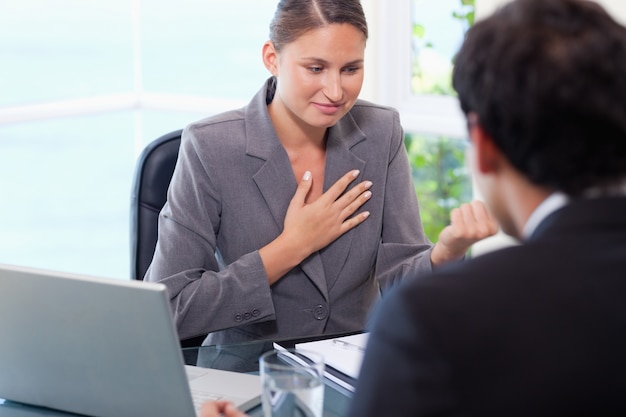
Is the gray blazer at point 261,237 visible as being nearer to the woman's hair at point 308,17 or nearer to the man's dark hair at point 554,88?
the woman's hair at point 308,17

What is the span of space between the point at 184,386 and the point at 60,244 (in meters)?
3.63

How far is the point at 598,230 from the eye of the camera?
917mm

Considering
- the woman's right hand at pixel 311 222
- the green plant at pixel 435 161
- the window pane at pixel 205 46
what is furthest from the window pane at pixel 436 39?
the woman's right hand at pixel 311 222

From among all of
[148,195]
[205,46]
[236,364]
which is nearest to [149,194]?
[148,195]

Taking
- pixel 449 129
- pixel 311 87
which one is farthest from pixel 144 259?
pixel 449 129

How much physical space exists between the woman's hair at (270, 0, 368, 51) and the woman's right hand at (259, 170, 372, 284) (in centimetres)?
30

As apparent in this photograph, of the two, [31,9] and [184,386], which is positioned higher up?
[31,9]

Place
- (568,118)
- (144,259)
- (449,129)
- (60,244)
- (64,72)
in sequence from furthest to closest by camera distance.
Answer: (64,72) < (60,244) < (449,129) < (144,259) < (568,118)

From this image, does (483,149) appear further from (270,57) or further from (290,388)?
(270,57)

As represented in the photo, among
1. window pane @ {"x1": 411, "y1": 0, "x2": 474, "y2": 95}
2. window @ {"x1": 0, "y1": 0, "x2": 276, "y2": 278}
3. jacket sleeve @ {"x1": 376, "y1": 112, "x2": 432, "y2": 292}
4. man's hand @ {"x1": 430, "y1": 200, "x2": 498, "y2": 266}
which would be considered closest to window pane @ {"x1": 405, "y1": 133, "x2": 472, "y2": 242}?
window pane @ {"x1": 411, "y1": 0, "x2": 474, "y2": 95}

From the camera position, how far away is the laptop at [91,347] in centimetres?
122

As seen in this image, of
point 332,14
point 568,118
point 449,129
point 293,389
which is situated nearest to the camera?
Answer: point 568,118

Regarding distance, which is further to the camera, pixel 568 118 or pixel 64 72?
pixel 64 72

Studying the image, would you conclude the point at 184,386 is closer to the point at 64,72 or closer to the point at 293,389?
the point at 293,389
